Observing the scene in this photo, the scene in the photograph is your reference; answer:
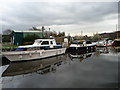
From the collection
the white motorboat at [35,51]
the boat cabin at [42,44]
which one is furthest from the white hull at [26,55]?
the boat cabin at [42,44]

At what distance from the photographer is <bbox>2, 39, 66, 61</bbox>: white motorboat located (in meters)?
12.7

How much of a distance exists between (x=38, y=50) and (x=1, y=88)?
7.59m

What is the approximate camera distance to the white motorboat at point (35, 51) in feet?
41.8

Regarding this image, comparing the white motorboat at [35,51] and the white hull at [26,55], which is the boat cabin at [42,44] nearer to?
the white motorboat at [35,51]

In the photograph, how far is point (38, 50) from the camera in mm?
14250

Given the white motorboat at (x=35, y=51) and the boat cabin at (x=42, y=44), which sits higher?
the boat cabin at (x=42, y=44)

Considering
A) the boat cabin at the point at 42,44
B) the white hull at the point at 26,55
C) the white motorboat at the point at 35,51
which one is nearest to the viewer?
the white hull at the point at 26,55

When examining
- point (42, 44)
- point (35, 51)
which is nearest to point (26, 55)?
point (35, 51)

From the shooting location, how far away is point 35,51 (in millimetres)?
13867

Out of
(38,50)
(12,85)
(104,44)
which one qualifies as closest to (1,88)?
(12,85)

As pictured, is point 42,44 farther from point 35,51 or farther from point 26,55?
point 26,55

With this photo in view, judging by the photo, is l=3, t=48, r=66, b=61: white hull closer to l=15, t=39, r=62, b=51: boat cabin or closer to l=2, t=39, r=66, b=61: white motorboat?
l=2, t=39, r=66, b=61: white motorboat

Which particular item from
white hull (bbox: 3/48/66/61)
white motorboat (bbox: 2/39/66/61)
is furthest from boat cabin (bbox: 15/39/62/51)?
white hull (bbox: 3/48/66/61)

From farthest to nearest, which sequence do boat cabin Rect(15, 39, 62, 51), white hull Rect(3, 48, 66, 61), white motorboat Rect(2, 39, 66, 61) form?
boat cabin Rect(15, 39, 62, 51)
white motorboat Rect(2, 39, 66, 61)
white hull Rect(3, 48, 66, 61)
